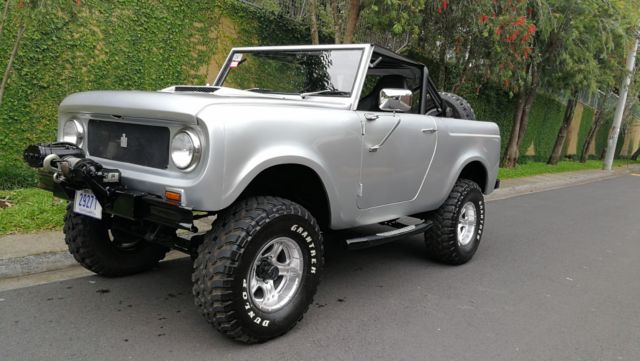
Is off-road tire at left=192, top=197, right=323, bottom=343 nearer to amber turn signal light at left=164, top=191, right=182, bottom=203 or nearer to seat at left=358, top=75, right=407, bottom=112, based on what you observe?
amber turn signal light at left=164, top=191, right=182, bottom=203

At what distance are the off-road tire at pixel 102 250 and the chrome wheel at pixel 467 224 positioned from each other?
9.68 feet

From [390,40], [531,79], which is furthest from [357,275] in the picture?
[531,79]

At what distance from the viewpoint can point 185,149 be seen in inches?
111

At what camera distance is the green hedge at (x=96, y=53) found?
6391mm

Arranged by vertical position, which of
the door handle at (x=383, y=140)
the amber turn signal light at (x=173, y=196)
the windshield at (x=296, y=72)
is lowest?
the amber turn signal light at (x=173, y=196)

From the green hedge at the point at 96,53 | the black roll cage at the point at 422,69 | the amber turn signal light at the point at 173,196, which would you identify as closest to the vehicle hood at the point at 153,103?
the amber turn signal light at the point at 173,196

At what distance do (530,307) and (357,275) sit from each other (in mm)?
1481

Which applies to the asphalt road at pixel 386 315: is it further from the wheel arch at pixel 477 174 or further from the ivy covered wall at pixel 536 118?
the ivy covered wall at pixel 536 118

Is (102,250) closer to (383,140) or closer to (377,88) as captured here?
(383,140)

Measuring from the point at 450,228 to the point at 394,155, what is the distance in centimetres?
125

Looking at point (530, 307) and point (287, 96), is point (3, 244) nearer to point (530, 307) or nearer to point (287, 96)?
point (287, 96)

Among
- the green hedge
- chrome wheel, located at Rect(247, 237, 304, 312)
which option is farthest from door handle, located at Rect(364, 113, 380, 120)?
the green hedge

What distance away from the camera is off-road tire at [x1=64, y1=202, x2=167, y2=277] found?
12.3ft

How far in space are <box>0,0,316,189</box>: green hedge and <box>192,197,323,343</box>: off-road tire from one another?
3.87 metres
